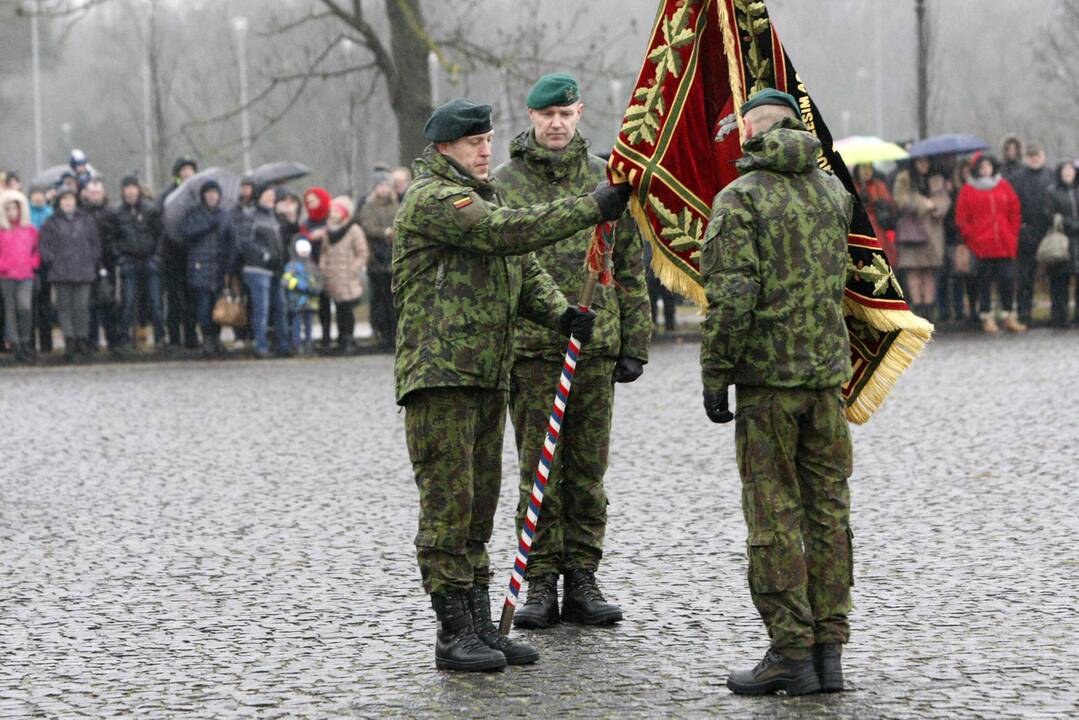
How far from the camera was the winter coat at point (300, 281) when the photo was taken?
70.1 ft

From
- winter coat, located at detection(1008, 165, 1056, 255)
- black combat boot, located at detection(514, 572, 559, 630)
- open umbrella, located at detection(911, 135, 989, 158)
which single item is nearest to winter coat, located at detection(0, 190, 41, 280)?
open umbrella, located at detection(911, 135, 989, 158)

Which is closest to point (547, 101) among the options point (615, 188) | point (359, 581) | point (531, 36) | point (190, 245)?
point (615, 188)

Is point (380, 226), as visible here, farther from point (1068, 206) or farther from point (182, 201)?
point (1068, 206)

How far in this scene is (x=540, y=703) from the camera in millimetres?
6113

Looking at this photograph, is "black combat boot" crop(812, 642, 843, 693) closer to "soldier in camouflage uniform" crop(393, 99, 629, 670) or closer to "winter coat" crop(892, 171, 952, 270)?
"soldier in camouflage uniform" crop(393, 99, 629, 670)

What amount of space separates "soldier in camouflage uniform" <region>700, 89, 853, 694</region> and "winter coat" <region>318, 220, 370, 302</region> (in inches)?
615

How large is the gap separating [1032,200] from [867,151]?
6.70 ft

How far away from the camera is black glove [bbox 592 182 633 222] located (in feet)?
21.6

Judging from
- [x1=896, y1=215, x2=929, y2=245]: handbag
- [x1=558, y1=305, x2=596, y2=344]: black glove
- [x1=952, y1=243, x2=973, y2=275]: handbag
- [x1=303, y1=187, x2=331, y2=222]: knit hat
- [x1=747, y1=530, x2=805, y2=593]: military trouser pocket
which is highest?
[x1=303, y1=187, x2=331, y2=222]: knit hat

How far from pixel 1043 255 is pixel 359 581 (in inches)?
615

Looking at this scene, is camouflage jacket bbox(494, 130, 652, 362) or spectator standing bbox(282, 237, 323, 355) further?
spectator standing bbox(282, 237, 323, 355)

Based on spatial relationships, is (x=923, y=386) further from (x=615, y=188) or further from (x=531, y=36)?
(x=531, y=36)

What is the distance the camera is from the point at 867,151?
22656mm

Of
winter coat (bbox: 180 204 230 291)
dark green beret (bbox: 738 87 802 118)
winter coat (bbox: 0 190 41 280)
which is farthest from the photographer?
winter coat (bbox: 180 204 230 291)
